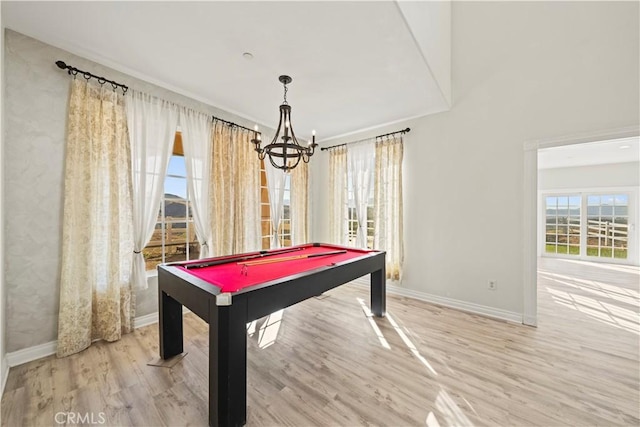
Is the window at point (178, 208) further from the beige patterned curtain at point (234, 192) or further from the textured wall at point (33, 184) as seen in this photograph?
the textured wall at point (33, 184)

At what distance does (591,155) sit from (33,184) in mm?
9102

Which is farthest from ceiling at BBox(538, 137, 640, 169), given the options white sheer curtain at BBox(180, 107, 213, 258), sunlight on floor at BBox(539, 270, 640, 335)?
white sheer curtain at BBox(180, 107, 213, 258)

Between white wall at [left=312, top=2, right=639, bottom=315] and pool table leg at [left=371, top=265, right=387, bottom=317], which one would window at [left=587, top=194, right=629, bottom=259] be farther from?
pool table leg at [left=371, top=265, right=387, bottom=317]

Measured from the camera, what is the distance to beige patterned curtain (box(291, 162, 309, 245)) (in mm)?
4602

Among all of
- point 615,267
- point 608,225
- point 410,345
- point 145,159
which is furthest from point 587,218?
point 145,159

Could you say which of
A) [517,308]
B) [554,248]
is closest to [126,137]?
[517,308]

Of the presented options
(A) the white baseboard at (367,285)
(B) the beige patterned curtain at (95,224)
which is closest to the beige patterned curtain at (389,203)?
(A) the white baseboard at (367,285)

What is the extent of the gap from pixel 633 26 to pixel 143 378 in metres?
5.31

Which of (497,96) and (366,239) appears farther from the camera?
(366,239)

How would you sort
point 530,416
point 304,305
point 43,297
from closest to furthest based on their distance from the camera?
point 530,416
point 43,297
point 304,305

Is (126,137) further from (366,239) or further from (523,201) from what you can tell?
(523,201)

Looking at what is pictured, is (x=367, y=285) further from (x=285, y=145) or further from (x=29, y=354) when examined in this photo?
(x=29, y=354)

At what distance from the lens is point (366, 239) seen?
4328 millimetres

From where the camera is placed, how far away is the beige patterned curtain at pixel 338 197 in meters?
4.57
